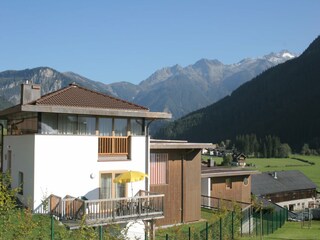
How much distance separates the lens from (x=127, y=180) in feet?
60.2

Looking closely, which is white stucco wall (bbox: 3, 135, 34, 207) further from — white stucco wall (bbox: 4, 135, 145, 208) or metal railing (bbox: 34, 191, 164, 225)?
metal railing (bbox: 34, 191, 164, 225)

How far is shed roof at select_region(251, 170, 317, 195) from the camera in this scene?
62188 mm

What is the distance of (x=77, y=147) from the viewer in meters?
18.8

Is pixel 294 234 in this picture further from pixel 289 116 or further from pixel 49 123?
pixel 289 116

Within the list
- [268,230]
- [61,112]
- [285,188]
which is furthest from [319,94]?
[61,112]

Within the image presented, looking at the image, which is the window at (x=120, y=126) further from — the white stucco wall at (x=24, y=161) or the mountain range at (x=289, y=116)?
the mountain range at (x=289, y=116)

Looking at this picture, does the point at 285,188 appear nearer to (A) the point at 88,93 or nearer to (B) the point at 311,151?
(A) the point at 88,93

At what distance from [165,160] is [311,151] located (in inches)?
5403

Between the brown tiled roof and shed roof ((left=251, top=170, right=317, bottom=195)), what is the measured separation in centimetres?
4302

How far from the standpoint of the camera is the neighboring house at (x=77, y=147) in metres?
17.9

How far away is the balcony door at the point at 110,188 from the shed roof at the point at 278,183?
1695 inches

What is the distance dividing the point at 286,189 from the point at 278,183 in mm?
1499

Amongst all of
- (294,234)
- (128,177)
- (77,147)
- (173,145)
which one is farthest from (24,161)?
(294,234)

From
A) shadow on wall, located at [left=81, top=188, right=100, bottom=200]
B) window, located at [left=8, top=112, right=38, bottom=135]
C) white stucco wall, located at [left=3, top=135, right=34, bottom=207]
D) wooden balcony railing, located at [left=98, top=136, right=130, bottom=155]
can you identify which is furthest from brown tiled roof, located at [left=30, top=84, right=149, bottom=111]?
shadow on wall, located at [left=81, top=188, right=100, bottom=200]
